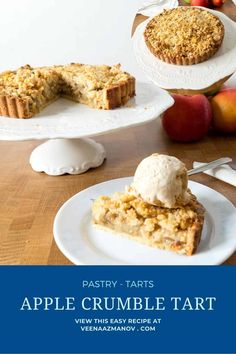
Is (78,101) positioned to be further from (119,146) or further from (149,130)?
(149,130)

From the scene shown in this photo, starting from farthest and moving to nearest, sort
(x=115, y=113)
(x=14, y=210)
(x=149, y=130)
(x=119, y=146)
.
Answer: (x=149, y=130) < (x=119, y=146) < (x=115, y=113) < (x=14, y=210)

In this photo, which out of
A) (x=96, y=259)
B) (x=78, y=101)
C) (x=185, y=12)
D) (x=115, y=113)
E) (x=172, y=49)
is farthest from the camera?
(x=185, y=12)

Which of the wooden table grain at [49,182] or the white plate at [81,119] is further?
the white plate at [81,119]

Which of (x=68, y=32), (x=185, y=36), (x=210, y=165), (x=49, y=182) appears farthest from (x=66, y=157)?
(x=68, y=32)

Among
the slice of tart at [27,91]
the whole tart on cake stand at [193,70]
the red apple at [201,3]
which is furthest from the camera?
the red apple at [201,3]

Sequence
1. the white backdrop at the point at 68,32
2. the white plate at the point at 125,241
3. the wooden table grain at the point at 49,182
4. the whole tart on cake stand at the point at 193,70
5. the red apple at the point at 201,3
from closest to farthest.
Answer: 1. the white plate at the point at 125,241
2. the wooden table grain at the point at 49,182
3. the whole tart on cake stand at the point at 193,70
4. the red apple at the point at 201,3
5. the white backdrop at the point at 68,32

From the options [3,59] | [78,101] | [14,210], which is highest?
[78,101]

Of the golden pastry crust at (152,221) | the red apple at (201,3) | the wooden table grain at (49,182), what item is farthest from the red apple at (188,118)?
the red apple at (201,3)

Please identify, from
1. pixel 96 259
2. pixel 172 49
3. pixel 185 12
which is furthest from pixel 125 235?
pixel 185 12

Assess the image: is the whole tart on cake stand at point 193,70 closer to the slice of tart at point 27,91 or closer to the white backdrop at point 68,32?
the slice of tart at point 27,91
